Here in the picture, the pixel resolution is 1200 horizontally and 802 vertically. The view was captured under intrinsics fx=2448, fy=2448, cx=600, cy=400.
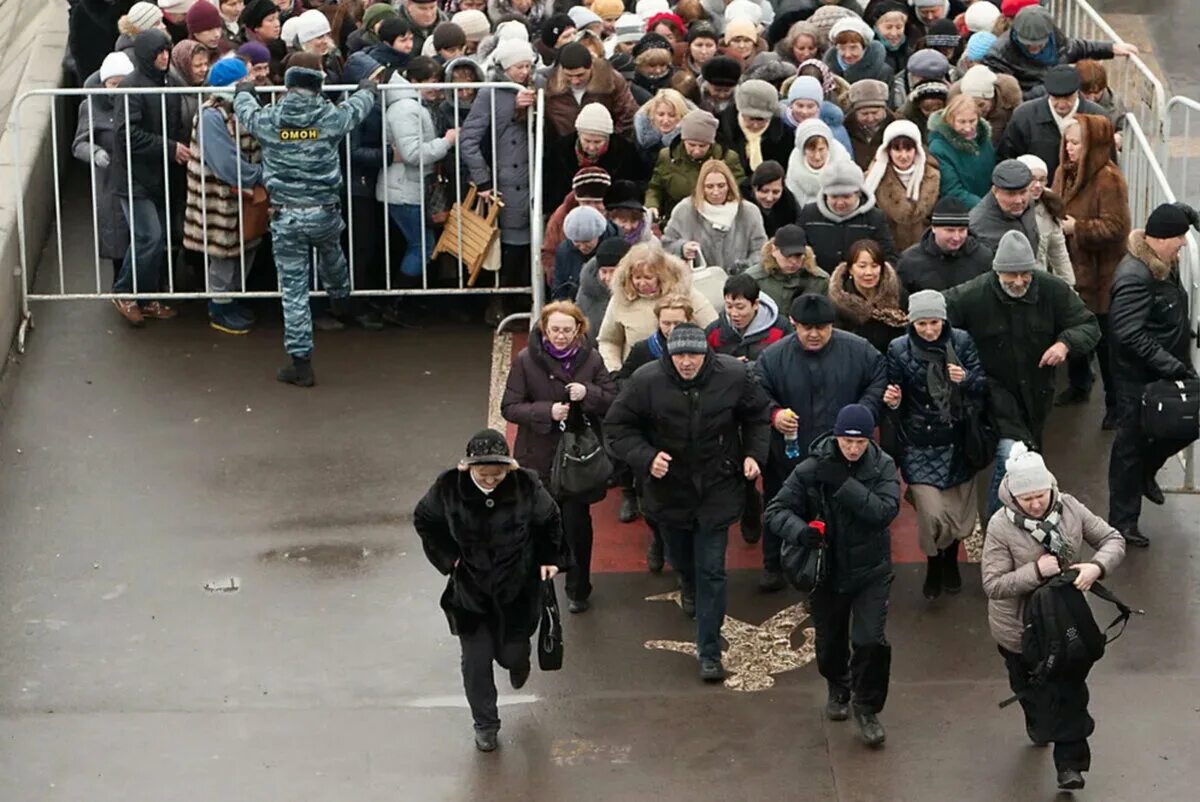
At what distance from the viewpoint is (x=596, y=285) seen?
1303 cm

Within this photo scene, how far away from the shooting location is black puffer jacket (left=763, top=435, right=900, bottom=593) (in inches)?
418

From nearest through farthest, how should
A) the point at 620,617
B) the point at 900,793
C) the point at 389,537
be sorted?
the point at 900,793 < the point at 620,617 < the point at 389,537

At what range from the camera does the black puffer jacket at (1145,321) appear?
12.6m

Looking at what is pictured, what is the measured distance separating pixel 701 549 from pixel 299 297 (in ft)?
13.1

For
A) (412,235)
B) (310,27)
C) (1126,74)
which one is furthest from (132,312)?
(1126,74)

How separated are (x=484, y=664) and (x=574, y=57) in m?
5.24

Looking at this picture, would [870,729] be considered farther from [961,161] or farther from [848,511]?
[961,161]

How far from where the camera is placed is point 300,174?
47.1ft

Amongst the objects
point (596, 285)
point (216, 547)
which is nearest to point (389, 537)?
point (216, 547)

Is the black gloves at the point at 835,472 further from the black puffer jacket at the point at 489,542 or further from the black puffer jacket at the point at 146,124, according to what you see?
the black puffer jacket at the point at 146,124

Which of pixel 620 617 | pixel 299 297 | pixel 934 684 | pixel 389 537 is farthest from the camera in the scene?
pixel 299 297

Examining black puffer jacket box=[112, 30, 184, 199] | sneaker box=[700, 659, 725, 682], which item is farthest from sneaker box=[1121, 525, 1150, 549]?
black puffer jacket box=[112, 30, 184, 199]

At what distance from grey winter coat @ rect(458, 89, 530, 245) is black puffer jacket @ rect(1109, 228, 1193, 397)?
13.4 ft

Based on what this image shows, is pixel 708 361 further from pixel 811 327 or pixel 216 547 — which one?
pixel 216 547
